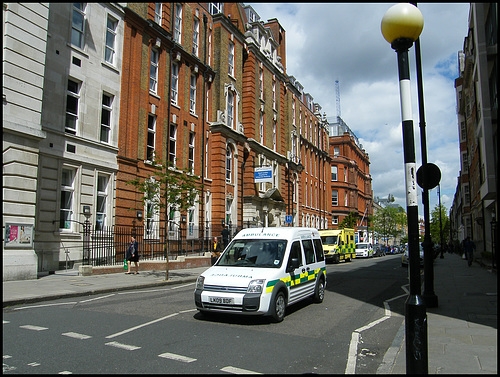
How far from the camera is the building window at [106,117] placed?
2202 cm

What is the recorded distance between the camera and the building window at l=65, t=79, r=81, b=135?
1986cm

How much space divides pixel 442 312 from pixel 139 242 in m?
17.2

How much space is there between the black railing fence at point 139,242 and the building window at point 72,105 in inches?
194

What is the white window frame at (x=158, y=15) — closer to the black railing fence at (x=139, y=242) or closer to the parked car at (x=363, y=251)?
the black railing fence at (x=139, y=242)

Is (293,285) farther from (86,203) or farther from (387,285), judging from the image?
(86,203)

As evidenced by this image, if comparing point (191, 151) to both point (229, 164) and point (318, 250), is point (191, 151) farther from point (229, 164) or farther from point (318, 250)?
point (318, 250)

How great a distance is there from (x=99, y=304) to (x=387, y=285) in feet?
36.1

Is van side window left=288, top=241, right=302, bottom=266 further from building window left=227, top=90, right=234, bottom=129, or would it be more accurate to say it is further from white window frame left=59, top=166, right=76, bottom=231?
building window left=227, top=90, right=234, bottom=129

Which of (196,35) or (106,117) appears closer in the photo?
(106,117)

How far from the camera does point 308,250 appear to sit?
11.1 metres

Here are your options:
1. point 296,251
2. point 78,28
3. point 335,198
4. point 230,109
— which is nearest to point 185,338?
point 296,251

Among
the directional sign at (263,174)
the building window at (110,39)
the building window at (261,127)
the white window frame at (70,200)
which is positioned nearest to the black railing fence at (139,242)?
the white window frame at (70,200)

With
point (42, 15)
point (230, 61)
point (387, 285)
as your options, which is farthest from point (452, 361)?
point (230, 61)

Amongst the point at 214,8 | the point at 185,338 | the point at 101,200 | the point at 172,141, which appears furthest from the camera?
the point at 214,8
